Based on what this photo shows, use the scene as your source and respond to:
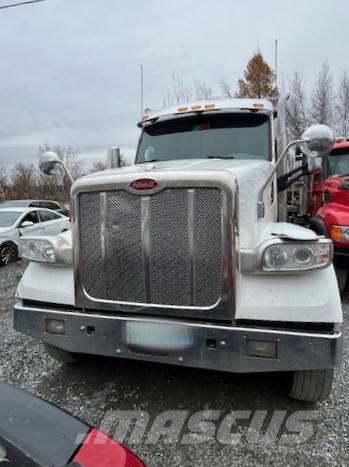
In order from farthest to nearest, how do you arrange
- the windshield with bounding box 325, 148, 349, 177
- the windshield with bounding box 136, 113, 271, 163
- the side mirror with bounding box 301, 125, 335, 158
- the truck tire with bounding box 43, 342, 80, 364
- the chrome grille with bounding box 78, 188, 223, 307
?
the windshield with bounding box 325, 148, 349, 177 < the windshield with bounding box 136, 113, 271, 163 < the truck tire with bounding box 43, 342, 80, 364 < the side mirror with bounding box 301, 125, 335, 158 < the chrome grille with bounding box 78, 188, 223, 307

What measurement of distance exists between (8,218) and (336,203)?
27.6 feet

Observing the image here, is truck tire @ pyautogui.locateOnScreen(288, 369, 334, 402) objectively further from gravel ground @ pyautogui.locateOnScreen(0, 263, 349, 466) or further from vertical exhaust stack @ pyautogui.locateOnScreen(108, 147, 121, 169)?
vertical exhaust stack @ pyautogui.locateOnScreen(108, 147, 121, 169)

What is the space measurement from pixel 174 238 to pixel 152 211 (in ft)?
0.78

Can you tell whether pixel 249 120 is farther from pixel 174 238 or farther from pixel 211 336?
pixel 211 336

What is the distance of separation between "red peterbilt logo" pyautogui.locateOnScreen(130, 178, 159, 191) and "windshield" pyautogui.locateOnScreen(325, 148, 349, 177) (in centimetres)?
472

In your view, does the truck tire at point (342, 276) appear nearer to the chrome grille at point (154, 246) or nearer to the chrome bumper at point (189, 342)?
the chrome bumper at point (189, 342)

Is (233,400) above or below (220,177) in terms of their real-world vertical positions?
below

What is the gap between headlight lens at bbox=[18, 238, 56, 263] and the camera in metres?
3.16

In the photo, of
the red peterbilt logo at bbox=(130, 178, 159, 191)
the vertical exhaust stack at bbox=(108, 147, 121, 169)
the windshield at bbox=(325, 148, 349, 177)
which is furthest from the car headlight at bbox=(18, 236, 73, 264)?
the windshield at bbox=(325, 148, 349, 177)

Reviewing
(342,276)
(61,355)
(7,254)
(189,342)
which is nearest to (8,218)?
(7,254)

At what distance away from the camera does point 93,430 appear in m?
1.68

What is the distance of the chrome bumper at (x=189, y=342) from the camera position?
2520 mm

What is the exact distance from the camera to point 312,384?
112 inches

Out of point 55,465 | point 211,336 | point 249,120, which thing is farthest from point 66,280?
point 249,120
